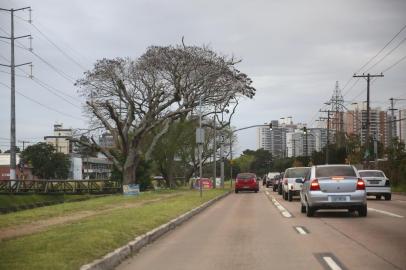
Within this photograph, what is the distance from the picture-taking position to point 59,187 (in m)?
54.4

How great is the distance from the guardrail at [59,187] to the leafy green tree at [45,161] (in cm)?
4640

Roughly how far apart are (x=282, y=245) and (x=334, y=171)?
7.84 meters

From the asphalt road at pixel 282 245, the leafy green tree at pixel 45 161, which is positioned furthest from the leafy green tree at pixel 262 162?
the asphalt road at pixel 282 245

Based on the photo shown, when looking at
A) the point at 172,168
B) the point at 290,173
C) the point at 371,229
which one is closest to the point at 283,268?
the point at 371,229

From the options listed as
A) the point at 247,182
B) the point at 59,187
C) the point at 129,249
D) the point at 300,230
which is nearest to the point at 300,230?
the point at 300,230

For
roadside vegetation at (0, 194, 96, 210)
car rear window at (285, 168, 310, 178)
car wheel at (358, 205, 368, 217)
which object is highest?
car rear window at (285, 168, 310, 178)

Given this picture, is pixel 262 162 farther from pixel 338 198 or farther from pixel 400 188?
pixel 338 198

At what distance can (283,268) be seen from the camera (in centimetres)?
988

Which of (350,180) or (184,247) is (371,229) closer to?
(350,180)

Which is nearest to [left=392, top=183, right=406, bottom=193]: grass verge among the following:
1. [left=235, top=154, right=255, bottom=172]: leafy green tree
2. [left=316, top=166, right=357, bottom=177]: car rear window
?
[left=316, top=166, right=357, bottom=177]: car rear window

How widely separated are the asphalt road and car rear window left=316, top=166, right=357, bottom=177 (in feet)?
4.81

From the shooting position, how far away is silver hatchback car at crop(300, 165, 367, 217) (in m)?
19.5

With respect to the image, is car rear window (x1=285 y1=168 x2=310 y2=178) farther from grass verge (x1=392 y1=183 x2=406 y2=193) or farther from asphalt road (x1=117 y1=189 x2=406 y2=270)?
grass verge (x1=392 y1=183 x2=406 y2=193)

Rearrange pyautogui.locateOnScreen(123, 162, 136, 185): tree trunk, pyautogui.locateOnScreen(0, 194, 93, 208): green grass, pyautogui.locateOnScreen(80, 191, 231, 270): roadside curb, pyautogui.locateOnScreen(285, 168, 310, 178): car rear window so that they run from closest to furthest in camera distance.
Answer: pyautogui.locateOnScreen(80, 191, 231, 270): roadside curb → pyautogui.locateOnScreen(285, 168, 310, 178): car rear window → pyautogui.locateOnScreen(0, 194, 93, 208): green grass → pyautogui.locateOnScreen(123, 162, 136, 185): tree trunk
